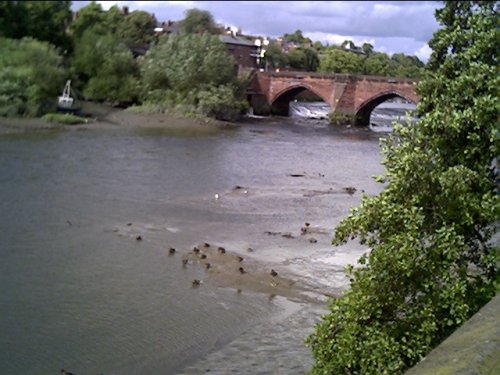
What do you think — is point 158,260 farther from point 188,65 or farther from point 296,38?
point 296,38

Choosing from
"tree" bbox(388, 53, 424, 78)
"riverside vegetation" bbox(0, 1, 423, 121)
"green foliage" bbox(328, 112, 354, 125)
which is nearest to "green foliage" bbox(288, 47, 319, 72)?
"tree" bbox(388, 53, 424, 78)

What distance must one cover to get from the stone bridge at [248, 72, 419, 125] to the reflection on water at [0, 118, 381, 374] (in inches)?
1199

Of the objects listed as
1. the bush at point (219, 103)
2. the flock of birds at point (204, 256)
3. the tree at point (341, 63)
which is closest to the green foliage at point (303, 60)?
the tree at point (341, 63)

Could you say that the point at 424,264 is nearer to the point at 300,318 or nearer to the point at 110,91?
the point at 300,318

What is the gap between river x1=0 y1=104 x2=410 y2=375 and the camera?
1142 cm

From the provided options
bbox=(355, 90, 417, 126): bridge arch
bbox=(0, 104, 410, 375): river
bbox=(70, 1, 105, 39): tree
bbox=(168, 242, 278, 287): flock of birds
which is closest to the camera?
bbox=(0, 104, 410, 375): river

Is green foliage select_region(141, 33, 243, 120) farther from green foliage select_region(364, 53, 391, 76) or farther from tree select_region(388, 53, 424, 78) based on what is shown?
green foliage select_region(364, 53, 391, 76)

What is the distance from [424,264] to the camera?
6.03 metres

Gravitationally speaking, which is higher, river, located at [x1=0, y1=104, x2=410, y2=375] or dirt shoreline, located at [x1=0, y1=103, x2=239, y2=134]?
dirt shoreline, located at [x1=0, y1=103, x2=239, y2=134]

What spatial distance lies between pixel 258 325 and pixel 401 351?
697 centimetres

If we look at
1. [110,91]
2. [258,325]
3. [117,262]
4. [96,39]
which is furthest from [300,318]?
[96,39]

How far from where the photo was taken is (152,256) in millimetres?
17000

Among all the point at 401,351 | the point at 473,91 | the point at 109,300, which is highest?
the point at 473,91

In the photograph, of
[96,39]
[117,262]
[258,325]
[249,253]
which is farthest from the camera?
[96,39]
